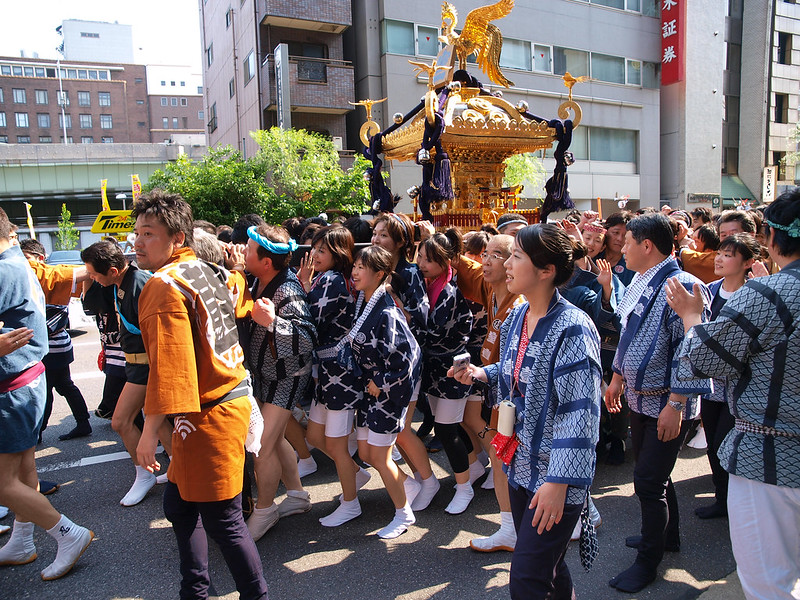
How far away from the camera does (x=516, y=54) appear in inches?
898

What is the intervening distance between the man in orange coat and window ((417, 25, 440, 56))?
2044 centimetres

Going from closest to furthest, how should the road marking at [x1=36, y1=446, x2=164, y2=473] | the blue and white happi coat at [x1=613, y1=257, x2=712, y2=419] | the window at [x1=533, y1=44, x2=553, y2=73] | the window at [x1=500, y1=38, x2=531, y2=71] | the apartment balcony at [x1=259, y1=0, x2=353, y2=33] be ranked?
the blue and white happi coat at [x1=613, y1=257, x2=712, y2=419] → the road marking at [x1=36, y1=446, x2=164, y2=473] → the apartment balcony at [x1=259, y1=0, x2=353, y2=33] → the window at [x1=500, y1=38, x2=531, y2=71] → the window at [x1=533, y1=44, x2=553, y2=73]

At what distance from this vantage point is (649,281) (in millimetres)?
2818

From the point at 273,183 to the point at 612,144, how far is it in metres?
16.3

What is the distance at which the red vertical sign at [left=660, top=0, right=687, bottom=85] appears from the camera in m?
24.9

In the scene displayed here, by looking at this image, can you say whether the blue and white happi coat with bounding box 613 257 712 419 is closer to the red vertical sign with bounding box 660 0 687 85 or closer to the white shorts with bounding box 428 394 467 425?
the white shorts with bounding box 428 394 467 425

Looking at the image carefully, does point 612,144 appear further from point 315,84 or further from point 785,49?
point 315,84

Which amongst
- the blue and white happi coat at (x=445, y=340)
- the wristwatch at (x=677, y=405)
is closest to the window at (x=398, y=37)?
the blue and white happi coat at (x=445, y=340)

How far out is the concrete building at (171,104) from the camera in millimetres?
69500

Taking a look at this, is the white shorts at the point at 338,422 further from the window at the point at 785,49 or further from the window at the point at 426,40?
the window at the point at 785,49

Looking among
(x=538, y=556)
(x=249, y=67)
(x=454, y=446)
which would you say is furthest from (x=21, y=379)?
(x=249, y=67)

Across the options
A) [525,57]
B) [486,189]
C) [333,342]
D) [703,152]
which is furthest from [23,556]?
[703,152]

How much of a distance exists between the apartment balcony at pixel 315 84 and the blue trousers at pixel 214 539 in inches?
751

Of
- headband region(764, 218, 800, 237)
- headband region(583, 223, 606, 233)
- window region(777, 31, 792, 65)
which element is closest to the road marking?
headband region(583, 223, 606, 233)
